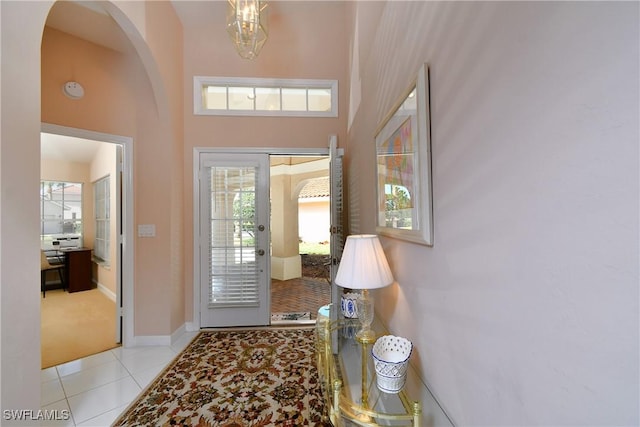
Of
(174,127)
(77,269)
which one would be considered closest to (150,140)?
(174,127)

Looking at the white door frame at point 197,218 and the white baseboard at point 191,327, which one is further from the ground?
the white door frame at point 197,218

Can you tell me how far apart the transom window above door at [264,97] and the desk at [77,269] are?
3.93m

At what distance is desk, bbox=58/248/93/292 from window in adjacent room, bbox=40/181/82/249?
0.48m

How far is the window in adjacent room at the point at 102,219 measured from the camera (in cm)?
455

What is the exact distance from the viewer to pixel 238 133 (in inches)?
127

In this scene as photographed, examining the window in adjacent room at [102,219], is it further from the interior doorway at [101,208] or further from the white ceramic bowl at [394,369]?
the white ceramic bowl at [394,369]

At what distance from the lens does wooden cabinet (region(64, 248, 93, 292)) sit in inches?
186

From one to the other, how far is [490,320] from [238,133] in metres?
3.15

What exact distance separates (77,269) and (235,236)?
12.3 feet

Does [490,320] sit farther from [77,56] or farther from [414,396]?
[77,56]

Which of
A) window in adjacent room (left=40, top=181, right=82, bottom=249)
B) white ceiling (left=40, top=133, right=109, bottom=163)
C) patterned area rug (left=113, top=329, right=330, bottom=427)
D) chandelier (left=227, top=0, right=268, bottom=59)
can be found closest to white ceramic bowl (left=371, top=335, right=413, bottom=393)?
patterned area rug (left=113, top=329, right=330, bottom=427)

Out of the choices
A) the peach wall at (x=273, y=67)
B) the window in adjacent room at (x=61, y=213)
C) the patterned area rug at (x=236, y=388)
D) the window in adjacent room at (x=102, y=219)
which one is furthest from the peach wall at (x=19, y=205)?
the window in adjacent room at (x=61, y=213)

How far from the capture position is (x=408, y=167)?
4.09 ft

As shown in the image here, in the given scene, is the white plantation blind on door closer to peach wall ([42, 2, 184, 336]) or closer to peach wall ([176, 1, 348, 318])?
peach wall ([176, 1, 348, 318])
